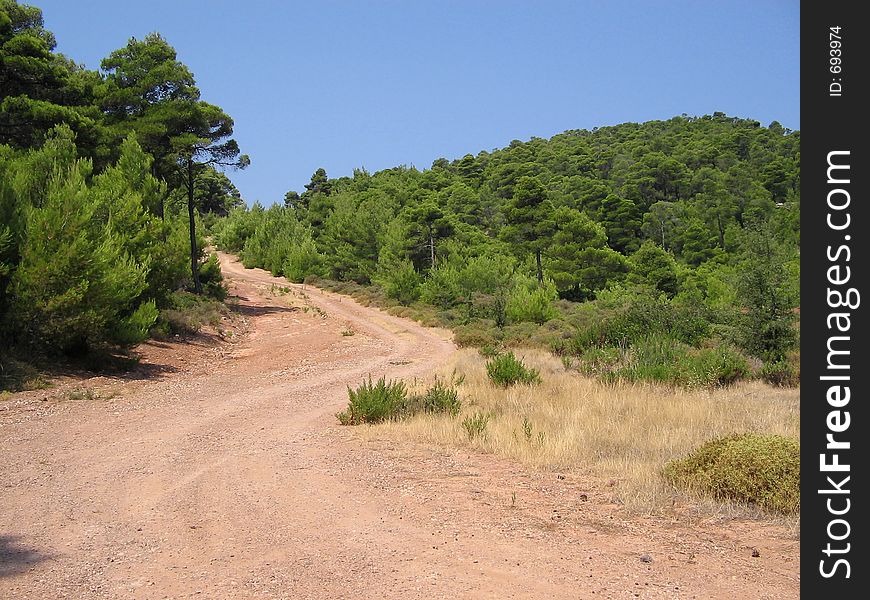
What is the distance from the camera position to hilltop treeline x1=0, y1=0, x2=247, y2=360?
13.6 meters

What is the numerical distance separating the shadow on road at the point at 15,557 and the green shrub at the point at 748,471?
5250mm

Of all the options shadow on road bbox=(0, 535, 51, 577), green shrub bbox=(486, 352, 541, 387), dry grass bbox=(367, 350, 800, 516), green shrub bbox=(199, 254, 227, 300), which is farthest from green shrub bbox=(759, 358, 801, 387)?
green shrub bbox=(199, 254, 227, 300)

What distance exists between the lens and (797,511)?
5.51 m

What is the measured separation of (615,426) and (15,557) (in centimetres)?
658

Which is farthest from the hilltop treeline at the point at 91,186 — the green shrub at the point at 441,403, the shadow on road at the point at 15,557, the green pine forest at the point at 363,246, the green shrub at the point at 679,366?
the green shrub at the point at 679,366

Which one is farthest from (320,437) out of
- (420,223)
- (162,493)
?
(420,223)

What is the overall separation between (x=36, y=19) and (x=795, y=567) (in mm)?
23540

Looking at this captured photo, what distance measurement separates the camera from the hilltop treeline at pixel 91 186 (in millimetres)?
13555

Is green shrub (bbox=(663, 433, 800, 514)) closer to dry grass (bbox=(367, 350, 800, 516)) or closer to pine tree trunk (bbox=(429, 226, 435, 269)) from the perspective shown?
dry grass (bbox=(367, 350, 800, 516))

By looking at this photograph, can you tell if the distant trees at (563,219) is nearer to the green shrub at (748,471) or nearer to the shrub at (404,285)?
the shrub at (404,285)

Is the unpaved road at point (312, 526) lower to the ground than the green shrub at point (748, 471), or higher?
lower

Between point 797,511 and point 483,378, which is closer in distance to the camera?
point 797,511

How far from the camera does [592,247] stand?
42.3 meters
